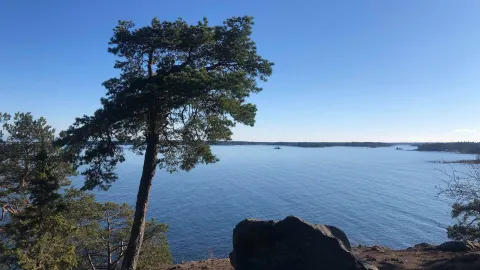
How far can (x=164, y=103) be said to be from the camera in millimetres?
14898

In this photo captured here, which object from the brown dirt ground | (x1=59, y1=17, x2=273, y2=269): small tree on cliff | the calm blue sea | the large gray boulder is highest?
(x1=59, y1=17, x2=273, y2=269): small tree on cliff

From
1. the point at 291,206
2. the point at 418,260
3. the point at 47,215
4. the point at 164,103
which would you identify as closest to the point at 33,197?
the point at 47,215

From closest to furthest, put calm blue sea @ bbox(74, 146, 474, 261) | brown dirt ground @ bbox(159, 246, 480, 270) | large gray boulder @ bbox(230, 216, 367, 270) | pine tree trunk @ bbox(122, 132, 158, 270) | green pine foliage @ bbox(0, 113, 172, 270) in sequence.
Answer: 1. large gray boulder @ bbox(230, 216, 367, 270)
2. brown dirt ground @ bbox(159, 246, 480, 270)
3. pine tree trunk @ bbox(122, 132, 158, 270)
4. green pine foliage @ bbox(0, 113, 172, 270)
5. calm blue sea @ bbox(74, 146, 474, 261)

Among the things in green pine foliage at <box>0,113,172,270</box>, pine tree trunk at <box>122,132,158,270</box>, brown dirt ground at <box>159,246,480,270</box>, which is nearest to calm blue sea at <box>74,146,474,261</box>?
green pine foliage at <box>0,113,172,270</box>

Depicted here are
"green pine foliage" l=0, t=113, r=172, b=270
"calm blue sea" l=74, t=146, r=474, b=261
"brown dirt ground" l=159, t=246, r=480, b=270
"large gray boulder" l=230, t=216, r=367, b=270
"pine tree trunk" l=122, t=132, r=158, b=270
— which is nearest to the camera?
"large gray boulder" l=230, t=216, r=367, b=270

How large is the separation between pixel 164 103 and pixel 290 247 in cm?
841

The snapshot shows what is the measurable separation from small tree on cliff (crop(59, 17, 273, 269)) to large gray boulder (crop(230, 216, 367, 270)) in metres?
5.21

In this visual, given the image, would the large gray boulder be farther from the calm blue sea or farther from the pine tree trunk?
the calm blue sea

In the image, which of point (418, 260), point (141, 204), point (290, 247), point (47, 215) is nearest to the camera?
point (290, 247)

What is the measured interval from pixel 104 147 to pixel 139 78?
12.8ft

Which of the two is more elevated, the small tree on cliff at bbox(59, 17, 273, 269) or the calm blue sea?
the small tree on cliff at bbox(59, 17, 273, 269)

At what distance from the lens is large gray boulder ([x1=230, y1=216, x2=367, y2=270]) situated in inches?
488

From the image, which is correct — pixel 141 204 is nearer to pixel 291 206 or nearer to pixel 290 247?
pixel 290 247

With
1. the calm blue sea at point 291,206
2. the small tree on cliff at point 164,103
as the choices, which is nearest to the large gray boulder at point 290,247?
the small tree on cliff at point 164,103
